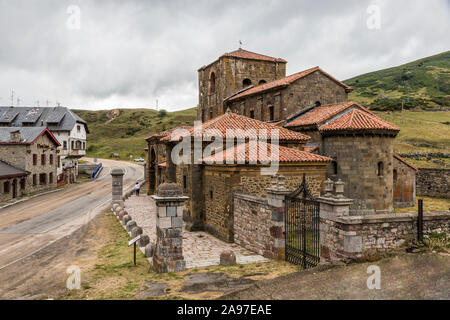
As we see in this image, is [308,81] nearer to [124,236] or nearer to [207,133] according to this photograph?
[207,133]

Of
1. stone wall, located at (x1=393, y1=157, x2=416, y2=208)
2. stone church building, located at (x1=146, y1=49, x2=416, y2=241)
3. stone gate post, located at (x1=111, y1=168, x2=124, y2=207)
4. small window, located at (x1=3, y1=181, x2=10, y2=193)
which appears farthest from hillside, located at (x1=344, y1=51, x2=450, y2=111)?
small window, located at (x1=3, y1=181, x2=10, y2=193)

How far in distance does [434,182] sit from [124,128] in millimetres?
88529

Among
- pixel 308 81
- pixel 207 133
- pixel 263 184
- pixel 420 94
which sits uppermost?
pixel 420 94

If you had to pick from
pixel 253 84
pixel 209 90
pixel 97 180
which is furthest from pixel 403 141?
pixel 97 180

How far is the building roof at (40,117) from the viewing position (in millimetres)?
41031

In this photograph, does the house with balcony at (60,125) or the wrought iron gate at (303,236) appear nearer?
the wrought iron gate at (303,236)

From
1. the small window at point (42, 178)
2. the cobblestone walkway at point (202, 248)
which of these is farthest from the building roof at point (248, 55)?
the small window at point (42, 178)

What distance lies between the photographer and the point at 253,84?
30.0 metres

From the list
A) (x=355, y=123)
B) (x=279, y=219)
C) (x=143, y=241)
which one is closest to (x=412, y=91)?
(x=355, y=123)

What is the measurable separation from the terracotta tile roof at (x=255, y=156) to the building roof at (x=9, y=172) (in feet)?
66.4

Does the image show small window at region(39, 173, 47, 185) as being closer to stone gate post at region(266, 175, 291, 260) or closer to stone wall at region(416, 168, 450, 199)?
stone gate post at region(266, 175, 291, 260)

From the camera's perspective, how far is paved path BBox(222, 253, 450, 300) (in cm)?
656

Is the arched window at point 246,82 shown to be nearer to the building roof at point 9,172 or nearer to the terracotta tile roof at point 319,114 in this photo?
the terracotta tile roof at point 319,114
